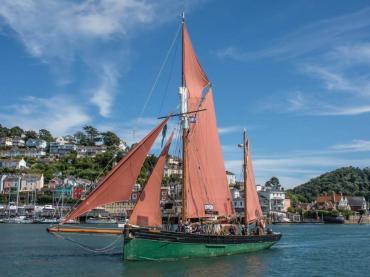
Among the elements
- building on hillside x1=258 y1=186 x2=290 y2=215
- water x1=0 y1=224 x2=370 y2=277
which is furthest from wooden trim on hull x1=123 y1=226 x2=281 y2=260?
building on hillside x1=258 y1=186 x2=290 y2=215

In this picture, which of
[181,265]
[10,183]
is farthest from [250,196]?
[10,183]

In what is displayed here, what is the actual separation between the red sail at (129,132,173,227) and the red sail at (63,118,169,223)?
1.91 meters

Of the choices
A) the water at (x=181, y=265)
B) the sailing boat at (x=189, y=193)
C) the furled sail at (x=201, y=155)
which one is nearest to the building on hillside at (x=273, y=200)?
the sailing boat at (x=189, y=193)

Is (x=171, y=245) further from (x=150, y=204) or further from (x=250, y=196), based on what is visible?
(x=250, y=196)

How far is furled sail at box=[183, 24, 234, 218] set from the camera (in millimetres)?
45444

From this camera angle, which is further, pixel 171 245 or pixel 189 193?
pixel 189 193

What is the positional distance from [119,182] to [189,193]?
28.8 feet

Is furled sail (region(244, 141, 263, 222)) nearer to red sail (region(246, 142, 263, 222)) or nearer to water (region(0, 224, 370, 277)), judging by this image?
red sail (region(246, 142, 263, 222))

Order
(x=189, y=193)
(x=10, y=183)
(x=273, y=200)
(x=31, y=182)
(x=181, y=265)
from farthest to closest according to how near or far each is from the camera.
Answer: (x=273, y=200) < (x=10, y=183) < (x=31, y=182) < (x=189, y=193) < (x=181, y=265)

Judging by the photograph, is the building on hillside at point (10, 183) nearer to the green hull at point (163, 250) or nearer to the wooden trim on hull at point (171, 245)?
the wooden trim on hull at point (171, 245)

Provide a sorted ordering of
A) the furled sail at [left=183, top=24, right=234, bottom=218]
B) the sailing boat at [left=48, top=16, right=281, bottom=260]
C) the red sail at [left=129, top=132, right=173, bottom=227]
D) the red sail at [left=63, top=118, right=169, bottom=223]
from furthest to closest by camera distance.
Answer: the furled sail at [left=183, top=24, right=234, bottom=218], the red sail at [left=129, top=132, right=173, bottom=227], the sailing boat at [left=48, top=16, right=281, bottom=260], the red sail at [left=63, top=118, right=169, bottom=223]

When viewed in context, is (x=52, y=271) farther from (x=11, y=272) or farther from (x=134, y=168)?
(x=134, y=168)

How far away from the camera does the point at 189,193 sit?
44500 millimetres

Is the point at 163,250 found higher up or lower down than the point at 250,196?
lower down
